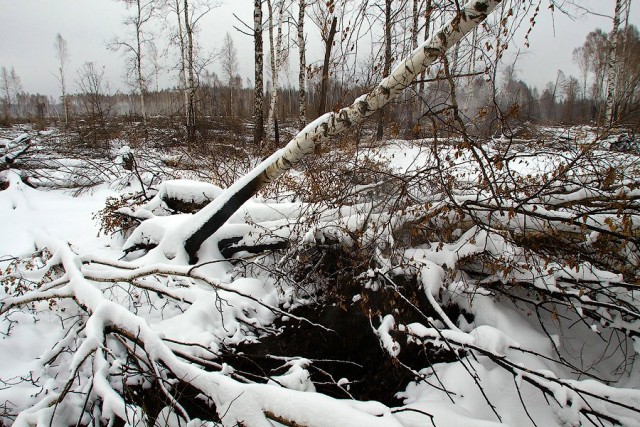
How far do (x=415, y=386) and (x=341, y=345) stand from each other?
826 millimetres

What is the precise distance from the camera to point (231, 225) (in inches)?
176

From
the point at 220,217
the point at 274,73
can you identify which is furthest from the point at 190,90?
the point at 220,217

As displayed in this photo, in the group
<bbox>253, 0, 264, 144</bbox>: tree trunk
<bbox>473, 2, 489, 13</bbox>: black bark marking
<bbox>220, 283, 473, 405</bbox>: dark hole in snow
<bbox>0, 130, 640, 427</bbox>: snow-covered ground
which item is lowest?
<bbox>220, 283, 473, 405</bbox>: dark hole in snow

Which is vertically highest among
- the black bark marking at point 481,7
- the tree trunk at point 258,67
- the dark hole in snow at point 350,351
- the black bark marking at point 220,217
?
the tree trunk at point 258,67

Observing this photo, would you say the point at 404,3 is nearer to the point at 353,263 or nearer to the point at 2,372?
the point at 353,263

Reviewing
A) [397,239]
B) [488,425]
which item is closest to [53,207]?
[397,239]

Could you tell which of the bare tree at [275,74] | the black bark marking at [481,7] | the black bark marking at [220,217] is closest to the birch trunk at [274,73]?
the bare tree at [275,74]

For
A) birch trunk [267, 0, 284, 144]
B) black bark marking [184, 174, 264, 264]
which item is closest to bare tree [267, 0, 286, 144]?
birch trunk [267, 0, 284, 144]

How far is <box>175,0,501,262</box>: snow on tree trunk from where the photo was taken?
7.66 ft

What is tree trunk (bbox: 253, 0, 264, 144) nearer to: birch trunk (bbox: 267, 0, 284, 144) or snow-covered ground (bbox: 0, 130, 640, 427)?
birch trunk (bbox: 267, 0, 284, 144)

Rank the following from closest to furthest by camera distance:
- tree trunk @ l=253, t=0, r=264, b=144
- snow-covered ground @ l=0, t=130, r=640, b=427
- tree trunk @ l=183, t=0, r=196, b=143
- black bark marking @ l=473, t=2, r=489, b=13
Answer: 1. snow-covered ground @ l=0, t=130, r=640, b=427
2. black bark marking @ l=473, t=2, r=489, b=13
3. tree trunk @ l=253, t=0, r=264, b=144
4. tree trunk @ l=183, t=0, r=196, b=143

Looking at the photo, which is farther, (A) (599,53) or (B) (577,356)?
(A) (599,53)

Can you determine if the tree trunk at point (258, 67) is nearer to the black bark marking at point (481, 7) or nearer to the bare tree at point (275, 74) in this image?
the bare tree at point (275, 74)

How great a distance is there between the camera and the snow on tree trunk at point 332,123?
2.34 meters
